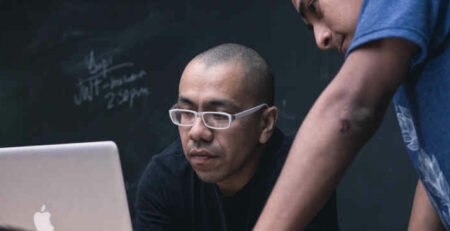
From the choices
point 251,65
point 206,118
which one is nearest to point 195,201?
point 206,118

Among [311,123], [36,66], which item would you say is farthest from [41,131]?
[311,123]

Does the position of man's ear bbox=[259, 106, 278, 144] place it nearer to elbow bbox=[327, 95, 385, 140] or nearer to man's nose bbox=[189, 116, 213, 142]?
man's nose bbox=[189, 116, 213, 142]

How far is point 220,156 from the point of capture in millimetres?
1646

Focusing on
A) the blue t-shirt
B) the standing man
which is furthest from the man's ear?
the standing man

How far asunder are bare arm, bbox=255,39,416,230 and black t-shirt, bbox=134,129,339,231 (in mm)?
973

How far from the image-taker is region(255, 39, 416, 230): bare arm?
72 centimetres

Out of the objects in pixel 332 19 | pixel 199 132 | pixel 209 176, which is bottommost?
pixel 209 176

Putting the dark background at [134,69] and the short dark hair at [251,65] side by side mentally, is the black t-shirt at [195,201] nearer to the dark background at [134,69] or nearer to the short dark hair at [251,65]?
the short dark hair at [251,65]

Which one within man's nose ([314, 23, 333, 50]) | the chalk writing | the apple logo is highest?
man's nose ([314, 23, 333, 50])

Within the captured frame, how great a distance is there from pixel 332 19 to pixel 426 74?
0.58ft

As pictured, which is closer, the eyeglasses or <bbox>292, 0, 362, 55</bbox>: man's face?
<bbox>292, 0, 362, 55</bbox>: man's face

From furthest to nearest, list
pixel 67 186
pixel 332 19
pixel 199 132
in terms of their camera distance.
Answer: pixel 199 132
pixel 67 186
pixel 332 19

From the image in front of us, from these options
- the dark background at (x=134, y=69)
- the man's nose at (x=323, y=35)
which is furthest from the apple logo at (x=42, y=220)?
the dark background at (x=134, y=69)

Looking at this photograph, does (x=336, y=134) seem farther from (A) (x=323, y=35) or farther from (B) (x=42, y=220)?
(B) (x=42, y=220)
